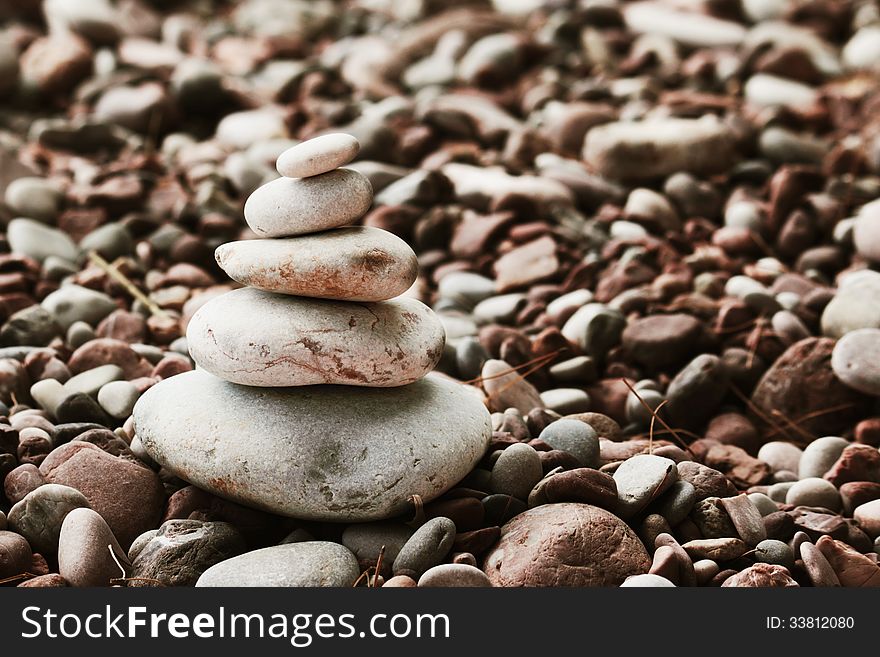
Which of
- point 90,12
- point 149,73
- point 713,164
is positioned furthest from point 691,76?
point 90,12

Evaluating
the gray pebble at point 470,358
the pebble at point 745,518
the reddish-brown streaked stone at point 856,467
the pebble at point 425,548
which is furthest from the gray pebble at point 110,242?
the reddish-brown streaked stone at point 856,467

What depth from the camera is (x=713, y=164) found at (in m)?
5.64

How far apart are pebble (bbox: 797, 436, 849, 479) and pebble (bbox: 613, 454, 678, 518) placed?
679 millimetres

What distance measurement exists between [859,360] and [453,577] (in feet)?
6.33

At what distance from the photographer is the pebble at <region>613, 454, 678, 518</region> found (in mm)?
2928

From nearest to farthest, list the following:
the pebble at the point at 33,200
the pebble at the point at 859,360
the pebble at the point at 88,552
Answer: the pebble at the point at 88,552, the pebble at the point at 859,360, the pebble at the point at 33,200

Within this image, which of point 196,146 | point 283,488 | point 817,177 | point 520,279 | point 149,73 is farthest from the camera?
point 149,73

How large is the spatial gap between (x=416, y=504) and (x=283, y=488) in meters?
0.36

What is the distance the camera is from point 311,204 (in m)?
2.90

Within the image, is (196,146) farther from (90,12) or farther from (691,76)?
(691,76)

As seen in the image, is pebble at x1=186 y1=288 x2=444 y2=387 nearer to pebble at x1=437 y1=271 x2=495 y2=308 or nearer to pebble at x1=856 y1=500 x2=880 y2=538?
pebble at x1=856 y1=500 x2=880 y2=538

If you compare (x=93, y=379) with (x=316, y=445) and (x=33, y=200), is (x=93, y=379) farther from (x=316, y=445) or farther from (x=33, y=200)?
(x=33, y=200)

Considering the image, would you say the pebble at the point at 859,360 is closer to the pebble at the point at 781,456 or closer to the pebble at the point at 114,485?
the pebble at the point at 781,456

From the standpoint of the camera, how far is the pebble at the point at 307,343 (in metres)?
2.83
